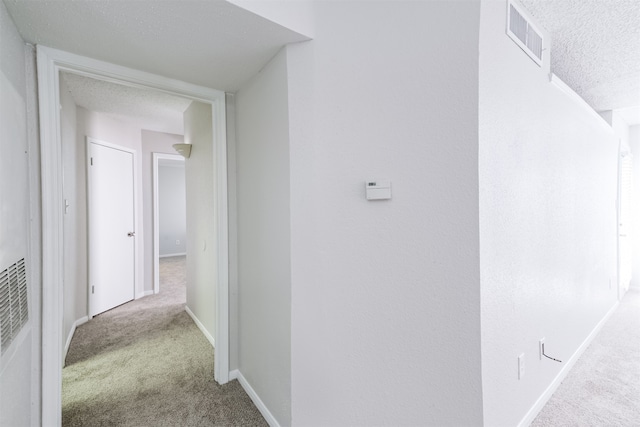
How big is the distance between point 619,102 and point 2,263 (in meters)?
5.15

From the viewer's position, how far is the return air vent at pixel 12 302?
3.49ft

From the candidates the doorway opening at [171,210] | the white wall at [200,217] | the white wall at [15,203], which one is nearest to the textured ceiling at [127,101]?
the white wall at [200,217]

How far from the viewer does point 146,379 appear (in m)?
2.11

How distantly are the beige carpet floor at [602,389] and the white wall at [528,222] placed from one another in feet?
0.48

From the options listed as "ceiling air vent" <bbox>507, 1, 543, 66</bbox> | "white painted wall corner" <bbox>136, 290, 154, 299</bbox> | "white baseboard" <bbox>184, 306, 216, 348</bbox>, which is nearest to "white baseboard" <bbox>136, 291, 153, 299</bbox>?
"white painted wall corner" <bbox>136, 290, 154, 299</bbox>

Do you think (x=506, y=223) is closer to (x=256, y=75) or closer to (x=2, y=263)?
(x=256, y=75)

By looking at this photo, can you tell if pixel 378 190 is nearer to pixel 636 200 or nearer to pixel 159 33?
pixel 159 33

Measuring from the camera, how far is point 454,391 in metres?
1.15

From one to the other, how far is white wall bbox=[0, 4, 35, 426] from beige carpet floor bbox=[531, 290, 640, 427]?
8.60 feet

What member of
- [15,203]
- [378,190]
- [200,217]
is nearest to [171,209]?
[200,217]

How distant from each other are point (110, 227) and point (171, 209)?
13.5 feet

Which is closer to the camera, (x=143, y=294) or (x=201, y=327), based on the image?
(x=201, y=327)

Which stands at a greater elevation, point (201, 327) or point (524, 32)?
point (524, 32)

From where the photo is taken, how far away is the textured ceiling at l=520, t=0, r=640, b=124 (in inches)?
62.5
